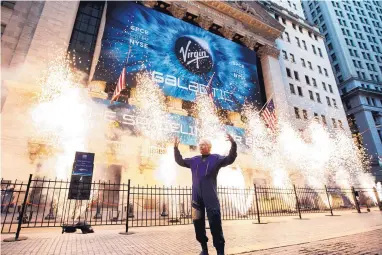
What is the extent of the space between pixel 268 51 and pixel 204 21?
37.2 feet

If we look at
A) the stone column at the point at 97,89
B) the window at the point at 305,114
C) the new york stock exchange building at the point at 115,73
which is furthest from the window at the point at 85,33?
the window at the point at 305,114

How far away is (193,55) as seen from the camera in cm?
2356

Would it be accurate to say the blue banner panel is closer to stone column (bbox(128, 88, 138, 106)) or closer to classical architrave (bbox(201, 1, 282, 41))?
stone column (bbox(128, 88, 138, 106))

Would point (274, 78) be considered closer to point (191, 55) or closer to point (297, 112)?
point (297, 112)

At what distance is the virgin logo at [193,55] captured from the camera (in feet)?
74.9

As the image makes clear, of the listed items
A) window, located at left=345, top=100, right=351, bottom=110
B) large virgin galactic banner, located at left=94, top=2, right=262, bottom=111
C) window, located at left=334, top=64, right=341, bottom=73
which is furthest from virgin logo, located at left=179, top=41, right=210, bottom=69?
window, located at left=334, top=64, right=341, bottom=73

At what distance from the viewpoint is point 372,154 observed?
134 feet

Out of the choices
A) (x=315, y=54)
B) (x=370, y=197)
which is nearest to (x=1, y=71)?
(x=370, y=197)

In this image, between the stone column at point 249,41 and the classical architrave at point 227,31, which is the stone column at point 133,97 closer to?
the classical architrave at point 227,31

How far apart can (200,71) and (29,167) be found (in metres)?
17.4

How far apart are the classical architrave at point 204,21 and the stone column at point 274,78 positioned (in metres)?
9.62

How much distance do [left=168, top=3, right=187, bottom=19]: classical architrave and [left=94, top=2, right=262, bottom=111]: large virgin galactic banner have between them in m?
3.82

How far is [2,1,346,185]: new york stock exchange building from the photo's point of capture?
14.5 meters

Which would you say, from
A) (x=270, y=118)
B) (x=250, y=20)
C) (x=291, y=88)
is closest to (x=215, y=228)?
(x=270, y=118)
